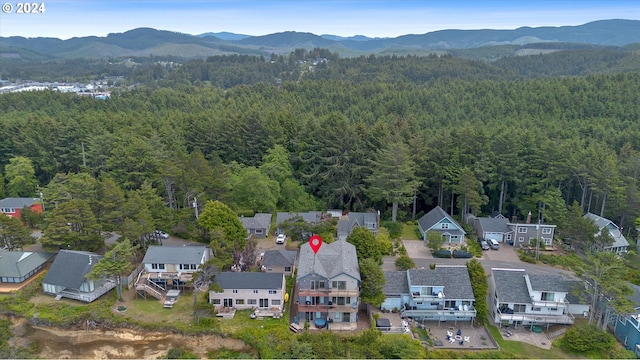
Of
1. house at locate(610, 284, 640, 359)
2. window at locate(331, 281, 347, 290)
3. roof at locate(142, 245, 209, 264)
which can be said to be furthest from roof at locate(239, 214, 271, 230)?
house at locate(610, 284, 640, 359)

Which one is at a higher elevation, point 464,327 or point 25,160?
point 25,160

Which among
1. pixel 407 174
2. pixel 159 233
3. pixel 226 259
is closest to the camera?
pixel 226 259

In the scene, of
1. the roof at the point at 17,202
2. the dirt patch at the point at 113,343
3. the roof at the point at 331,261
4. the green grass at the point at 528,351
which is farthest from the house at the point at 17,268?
the green grass at the point at 528,351

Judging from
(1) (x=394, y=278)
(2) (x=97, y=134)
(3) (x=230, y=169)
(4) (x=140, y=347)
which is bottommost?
(4) (x=140, y=347)

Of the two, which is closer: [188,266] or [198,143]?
[188,266]

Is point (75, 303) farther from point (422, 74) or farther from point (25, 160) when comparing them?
point (422, 74)

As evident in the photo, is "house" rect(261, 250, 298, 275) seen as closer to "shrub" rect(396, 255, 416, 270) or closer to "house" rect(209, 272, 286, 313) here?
"house" rect(209, 272, 286, 313)

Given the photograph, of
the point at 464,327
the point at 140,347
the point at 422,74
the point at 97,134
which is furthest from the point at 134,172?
the point at 422,74

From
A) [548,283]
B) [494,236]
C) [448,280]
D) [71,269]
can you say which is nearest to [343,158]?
[494,236]

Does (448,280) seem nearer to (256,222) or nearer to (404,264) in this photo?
(404,264)
